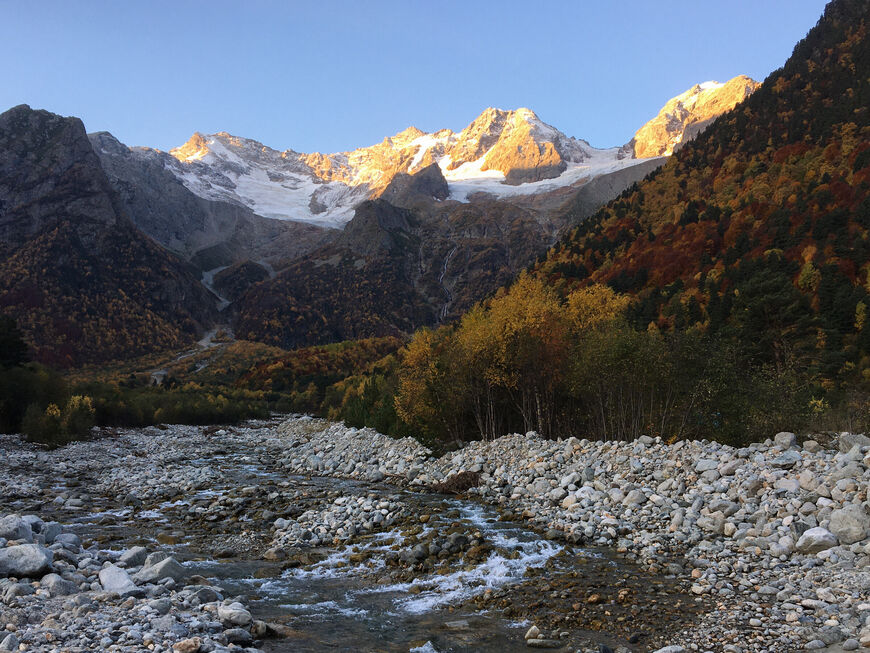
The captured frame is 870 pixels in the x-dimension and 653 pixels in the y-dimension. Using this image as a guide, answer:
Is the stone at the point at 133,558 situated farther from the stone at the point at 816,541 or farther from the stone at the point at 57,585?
the stone at the point at 816,541

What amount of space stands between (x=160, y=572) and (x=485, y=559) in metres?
7.33

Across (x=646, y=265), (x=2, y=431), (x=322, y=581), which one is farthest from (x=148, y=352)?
(x=322, y=581)

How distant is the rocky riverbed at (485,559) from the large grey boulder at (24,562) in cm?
→ 3

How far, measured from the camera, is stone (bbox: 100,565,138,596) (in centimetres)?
903

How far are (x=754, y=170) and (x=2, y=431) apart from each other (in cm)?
10039

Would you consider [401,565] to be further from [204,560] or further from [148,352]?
[148,352]

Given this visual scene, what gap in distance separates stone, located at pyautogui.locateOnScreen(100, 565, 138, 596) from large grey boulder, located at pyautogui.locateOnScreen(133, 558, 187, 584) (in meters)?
0.29

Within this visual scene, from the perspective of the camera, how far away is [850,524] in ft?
36.6

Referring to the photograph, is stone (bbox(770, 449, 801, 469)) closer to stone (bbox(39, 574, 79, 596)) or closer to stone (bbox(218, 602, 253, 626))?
stone (bbox(218, 602, 253, 626))

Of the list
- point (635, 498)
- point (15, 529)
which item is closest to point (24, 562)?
point (15, 529)

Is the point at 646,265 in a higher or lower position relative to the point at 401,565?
higher

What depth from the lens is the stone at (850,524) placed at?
35.9 feet

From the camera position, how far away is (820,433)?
66.0 feet

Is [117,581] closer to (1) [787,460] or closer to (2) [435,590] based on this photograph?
(2) [435,590]
